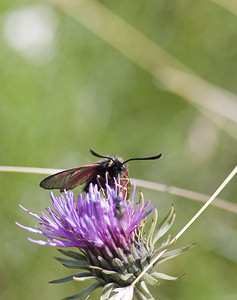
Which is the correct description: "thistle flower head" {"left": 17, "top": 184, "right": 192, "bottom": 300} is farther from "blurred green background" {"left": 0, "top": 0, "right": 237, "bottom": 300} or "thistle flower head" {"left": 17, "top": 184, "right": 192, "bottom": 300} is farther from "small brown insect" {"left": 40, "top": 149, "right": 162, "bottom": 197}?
"blurred green background" {"left": 0, "top": 0, "right": 237, "bottom": 300}

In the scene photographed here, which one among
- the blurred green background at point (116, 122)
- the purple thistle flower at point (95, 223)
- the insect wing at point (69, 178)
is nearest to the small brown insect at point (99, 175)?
the insect wing at point (69, 178)

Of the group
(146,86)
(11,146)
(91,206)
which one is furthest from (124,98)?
(91,206)

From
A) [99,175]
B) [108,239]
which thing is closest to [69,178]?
[99,175]

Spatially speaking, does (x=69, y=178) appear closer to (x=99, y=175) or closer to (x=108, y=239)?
(x=99, y=175)

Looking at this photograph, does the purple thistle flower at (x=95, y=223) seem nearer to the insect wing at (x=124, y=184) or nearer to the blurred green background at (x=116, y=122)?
the insect wing at (x=124, y=184)

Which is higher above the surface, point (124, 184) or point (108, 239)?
point (124, 184)
